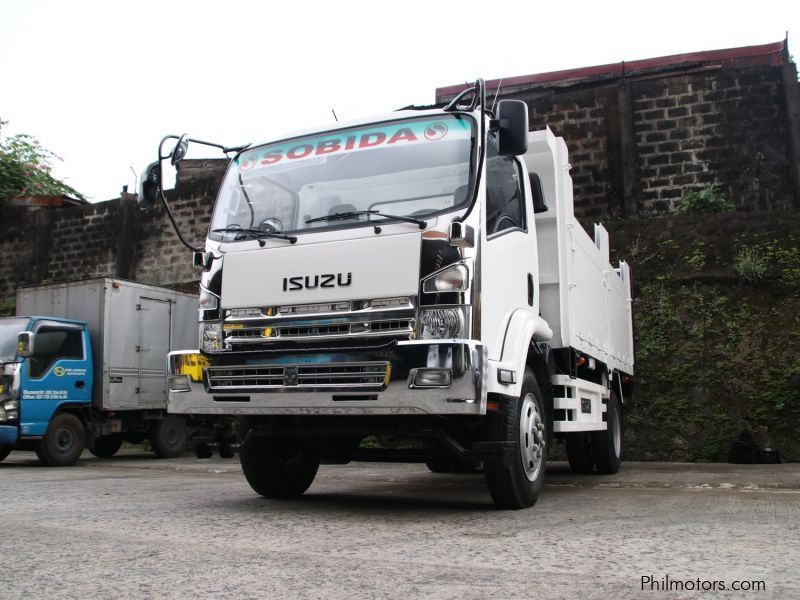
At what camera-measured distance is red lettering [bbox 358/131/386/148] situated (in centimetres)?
571

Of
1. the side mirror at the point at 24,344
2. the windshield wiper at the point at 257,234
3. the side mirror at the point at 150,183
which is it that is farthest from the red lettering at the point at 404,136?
the side mirror at the point at 24,344

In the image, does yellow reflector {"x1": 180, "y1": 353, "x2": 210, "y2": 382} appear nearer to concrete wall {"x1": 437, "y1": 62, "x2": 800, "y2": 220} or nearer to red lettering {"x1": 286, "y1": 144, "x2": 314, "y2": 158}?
red lettering {"x1": 286, "y1": 144, "x2": 314, "y2": 158}

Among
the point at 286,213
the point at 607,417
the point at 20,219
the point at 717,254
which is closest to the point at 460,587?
the point at 286,213

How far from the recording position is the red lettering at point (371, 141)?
225 inches

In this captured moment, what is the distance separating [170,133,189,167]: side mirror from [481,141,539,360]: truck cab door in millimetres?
2226

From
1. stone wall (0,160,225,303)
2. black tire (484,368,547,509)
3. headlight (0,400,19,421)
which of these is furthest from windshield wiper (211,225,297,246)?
stone wall (0,160,225,303)

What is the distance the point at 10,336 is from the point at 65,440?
67.0 inches

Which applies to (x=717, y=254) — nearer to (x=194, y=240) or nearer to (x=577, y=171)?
(x=577, y=171)

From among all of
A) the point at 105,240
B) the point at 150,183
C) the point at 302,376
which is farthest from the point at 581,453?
the point at 105,240

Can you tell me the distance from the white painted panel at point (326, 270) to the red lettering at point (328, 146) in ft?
2.98

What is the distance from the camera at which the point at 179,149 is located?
19.2ft

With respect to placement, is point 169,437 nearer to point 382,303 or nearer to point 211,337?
point 211,337

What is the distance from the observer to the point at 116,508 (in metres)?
5.64

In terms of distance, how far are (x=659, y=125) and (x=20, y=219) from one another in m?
16.4
